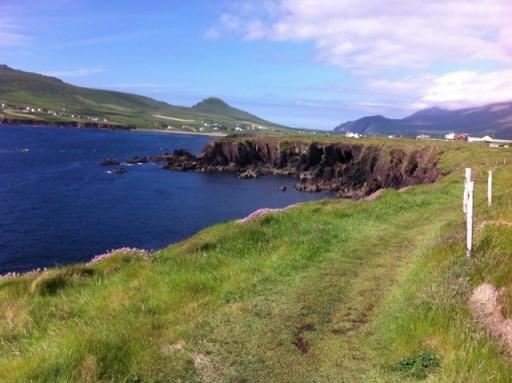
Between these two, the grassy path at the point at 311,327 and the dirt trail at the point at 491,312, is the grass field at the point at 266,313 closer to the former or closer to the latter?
the grassy path at the point at 311,327

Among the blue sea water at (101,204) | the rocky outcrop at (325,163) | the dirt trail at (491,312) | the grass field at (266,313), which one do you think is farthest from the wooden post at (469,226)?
the rocky outcrop at (325,163)

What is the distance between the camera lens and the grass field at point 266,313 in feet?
24.6

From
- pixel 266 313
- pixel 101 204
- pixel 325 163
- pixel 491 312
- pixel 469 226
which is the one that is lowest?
pixel 101 204

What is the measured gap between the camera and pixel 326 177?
96000mm

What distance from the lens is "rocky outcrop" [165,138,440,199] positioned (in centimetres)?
7762

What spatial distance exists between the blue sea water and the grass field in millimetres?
30020

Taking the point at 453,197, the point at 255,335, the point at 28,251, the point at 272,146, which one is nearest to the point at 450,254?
the point at 255,335

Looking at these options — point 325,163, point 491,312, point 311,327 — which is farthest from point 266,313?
point 325,163

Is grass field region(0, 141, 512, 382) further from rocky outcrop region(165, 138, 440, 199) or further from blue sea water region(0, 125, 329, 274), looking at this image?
rocky outcrop region(165, 138, 440, 199)

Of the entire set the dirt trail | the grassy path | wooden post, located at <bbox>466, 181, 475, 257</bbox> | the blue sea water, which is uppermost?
wooden post, located at <bbox>466, 181, 475, 257</bbox>

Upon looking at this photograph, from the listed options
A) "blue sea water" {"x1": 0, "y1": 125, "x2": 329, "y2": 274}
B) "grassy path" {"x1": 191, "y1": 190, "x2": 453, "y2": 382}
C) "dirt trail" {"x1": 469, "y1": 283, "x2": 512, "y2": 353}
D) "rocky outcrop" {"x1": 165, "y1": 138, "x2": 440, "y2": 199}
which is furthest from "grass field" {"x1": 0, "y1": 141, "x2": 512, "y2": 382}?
"rocky outcrop" {"x1": 165, "y1": 138, "x2": 440, "y2": 199}

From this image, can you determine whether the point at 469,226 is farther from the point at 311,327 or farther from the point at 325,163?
the point at 325,163

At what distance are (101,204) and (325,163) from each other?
54.4 m

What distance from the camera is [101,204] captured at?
6500cm
